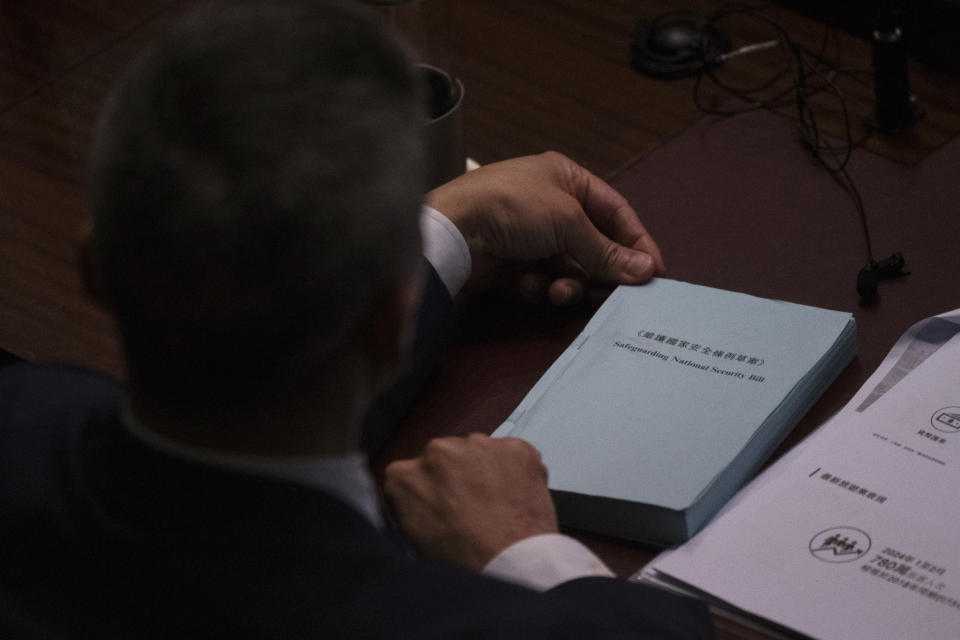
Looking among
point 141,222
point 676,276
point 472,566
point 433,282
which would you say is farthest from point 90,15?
point 141,222

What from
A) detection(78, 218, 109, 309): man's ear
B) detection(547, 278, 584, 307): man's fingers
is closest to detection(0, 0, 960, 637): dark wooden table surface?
detection(547, 278, 584, 307): man's fingers

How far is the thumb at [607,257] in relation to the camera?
1.20m

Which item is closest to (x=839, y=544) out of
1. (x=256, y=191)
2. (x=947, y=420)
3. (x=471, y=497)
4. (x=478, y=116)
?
(x=947, y=420)

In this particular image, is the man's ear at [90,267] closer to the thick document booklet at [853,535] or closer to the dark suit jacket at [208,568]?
the dark suit jacket at [208,568]

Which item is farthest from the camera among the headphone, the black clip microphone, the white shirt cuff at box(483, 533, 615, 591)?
the headphone

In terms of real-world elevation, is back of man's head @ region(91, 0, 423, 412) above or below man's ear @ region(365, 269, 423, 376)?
above

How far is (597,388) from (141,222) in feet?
1.87

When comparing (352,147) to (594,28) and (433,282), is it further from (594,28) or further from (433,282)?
(594,28)

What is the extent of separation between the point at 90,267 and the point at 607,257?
596 millimetres

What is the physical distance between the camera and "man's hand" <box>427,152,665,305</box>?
3.96 ft

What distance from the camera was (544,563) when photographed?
906 millimetres

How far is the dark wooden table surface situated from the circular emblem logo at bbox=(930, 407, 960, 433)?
0.08 m

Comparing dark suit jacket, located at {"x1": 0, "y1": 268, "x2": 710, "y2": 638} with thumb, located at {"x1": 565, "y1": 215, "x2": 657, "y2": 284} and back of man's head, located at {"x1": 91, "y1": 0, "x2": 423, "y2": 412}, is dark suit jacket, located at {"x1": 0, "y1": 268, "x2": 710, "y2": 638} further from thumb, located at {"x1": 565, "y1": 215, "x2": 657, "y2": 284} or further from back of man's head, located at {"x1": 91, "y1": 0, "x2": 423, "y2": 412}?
thumb, located at {"x1": 565, "y1": 215, "x2": 657, "y2": 284}

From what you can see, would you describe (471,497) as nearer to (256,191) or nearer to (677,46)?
(256,191)
